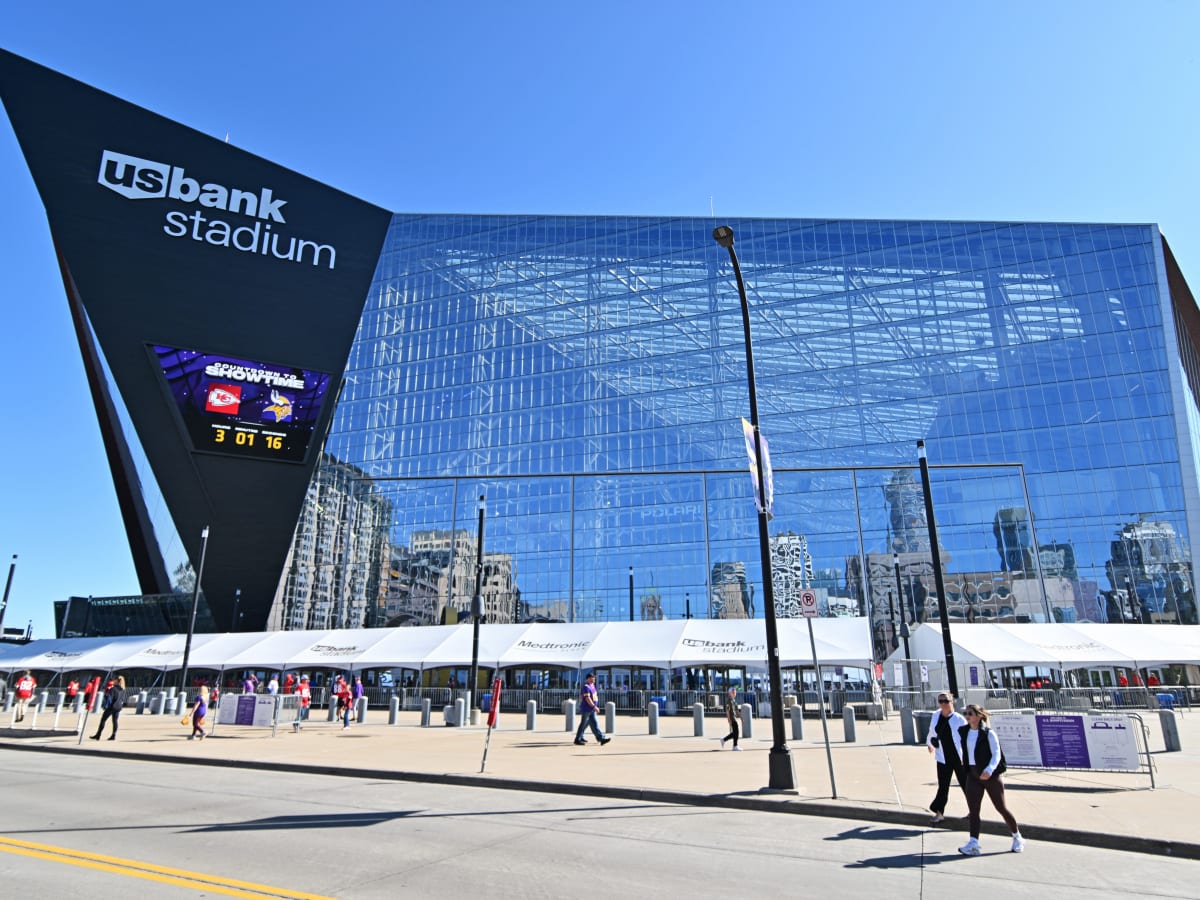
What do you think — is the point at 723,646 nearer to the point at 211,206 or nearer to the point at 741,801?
the point at 741,801

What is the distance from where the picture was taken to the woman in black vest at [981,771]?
8380 millimetres

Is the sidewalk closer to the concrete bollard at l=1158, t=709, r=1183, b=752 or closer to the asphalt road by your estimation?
the concrete bollard at l=1158, t=709, r=1183, b=752

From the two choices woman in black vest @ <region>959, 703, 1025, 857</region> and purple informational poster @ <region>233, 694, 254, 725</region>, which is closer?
woman in black vest @ <region>959, 703, 1025, 857</region>

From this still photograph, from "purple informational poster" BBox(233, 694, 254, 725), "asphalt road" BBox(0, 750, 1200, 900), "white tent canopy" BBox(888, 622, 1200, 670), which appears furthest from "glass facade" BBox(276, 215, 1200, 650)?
"asphalt road" BBox(0, 750, 1200, 900)

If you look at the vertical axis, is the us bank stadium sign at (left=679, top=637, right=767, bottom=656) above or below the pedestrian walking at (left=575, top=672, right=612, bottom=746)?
above

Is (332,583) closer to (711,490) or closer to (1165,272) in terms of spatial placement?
(711,490)

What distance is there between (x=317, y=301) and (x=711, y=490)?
32.8 meters

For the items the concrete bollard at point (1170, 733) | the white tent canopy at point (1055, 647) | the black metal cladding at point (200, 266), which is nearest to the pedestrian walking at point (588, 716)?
the concrete bollard at point (1170, 733)

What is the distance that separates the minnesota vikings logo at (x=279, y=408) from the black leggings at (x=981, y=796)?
50089mm

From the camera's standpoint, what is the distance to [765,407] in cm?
6216

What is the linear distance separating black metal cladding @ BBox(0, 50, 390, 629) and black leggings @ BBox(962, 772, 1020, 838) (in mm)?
49844

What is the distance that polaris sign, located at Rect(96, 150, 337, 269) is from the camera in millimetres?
48375

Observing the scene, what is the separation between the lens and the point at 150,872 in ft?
23.2

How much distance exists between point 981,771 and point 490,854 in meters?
5.48
